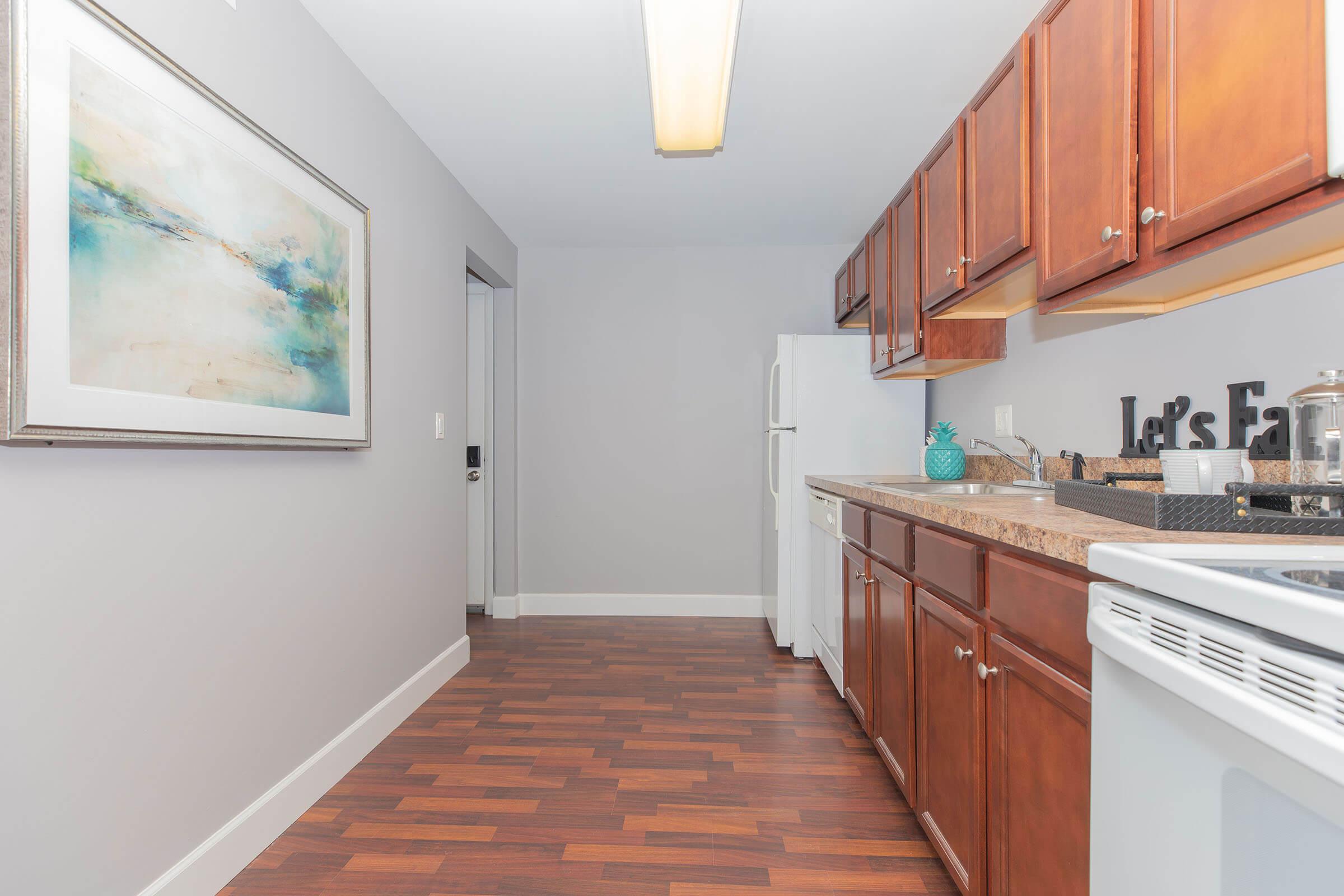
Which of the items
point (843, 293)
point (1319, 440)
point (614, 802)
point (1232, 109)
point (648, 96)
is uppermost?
point (648, 96)

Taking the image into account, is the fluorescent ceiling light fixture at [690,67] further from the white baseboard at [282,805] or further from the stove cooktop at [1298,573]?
the white baseboard at [282,805]

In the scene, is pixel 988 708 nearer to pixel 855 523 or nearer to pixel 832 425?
pixel 855 523

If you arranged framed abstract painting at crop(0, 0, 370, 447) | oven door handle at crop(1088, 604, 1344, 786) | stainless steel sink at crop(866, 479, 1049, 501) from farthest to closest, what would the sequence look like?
1. stainless steel sink at crop(866, 479, 1049, 501)
2. framed abstract painting at crop(0, 0, 370, 447)
3. oven door handle at crop(1088, 604, 1344, 786)

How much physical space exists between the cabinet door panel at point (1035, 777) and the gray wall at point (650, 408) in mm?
2898

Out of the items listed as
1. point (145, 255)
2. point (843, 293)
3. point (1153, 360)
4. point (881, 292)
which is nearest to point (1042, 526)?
point (1153, 360)

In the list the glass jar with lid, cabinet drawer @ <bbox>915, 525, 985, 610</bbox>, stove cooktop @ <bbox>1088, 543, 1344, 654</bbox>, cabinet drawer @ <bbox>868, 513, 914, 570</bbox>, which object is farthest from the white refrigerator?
stove cooktop @ <bbox>1088, 543, 1344, 654</bbox>

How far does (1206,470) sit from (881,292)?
1981 mm

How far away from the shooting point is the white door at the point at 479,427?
4086 mm

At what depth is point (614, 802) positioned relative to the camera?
1.94 metres

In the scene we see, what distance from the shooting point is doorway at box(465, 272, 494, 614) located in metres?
4.09

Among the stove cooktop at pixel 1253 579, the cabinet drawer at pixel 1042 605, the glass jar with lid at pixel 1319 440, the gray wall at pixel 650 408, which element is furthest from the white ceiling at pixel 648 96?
the stove cooktop at pixel 1253 579

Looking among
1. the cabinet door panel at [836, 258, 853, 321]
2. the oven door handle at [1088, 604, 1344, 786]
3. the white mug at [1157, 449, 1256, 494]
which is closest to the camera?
the oven door handle at [1088, 604, 1344, 786]

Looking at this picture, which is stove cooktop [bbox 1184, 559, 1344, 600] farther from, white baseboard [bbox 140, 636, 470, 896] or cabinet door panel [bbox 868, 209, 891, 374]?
cabinet door panel [bbox 868, 209, 891, 374]

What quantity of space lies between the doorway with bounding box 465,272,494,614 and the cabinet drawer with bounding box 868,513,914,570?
2.67 m
